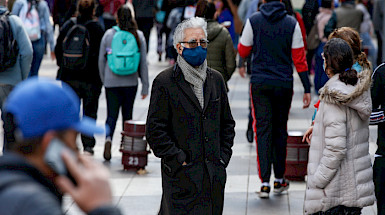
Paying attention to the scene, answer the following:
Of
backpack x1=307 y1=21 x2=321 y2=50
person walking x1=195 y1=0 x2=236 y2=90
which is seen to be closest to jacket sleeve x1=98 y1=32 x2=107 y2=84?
person walking x1=195 y1=0 x2=236 y2=90

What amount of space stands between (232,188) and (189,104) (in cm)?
301

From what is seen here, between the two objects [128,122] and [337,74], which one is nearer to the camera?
[337,74]

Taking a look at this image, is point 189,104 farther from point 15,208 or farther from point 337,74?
point 15,208

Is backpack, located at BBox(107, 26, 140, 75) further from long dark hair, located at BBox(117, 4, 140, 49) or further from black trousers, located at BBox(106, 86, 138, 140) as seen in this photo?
black trousers, located at BBox(106, 86, 138, 140)

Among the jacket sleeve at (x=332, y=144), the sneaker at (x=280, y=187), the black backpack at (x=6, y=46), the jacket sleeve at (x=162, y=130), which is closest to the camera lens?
the jacket sleeve at (x=332, y=144)

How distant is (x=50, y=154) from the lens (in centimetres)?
212

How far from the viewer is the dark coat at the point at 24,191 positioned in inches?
77.2

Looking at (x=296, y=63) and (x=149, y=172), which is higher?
(x=296, y=63)

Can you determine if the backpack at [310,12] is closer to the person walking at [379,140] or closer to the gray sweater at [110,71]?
the gray sweater at [110,71]

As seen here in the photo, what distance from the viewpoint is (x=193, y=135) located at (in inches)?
196

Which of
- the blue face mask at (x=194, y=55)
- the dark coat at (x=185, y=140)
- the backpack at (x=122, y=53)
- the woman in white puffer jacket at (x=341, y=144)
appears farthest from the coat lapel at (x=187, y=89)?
the backpack at (x=122, y=53)

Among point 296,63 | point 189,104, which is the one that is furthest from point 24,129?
point 296,63

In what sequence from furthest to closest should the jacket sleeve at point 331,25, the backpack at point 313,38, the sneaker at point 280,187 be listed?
the backpack at point 313,38
the jacket sleeve at point 331,25
the sneaker at point 280,187

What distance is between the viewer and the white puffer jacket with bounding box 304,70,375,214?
4734mm
